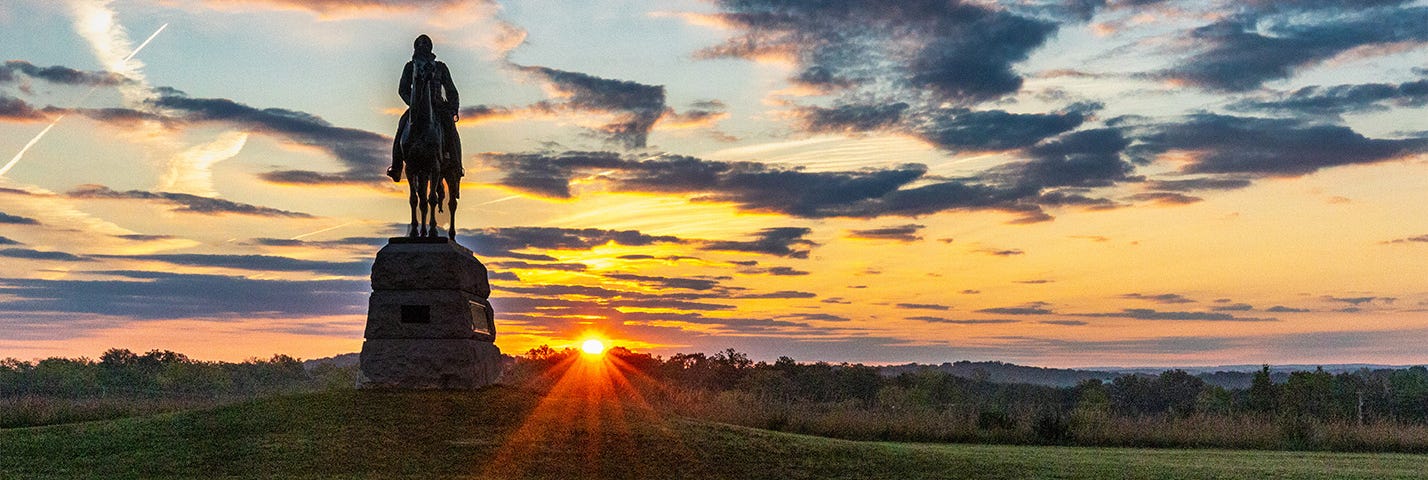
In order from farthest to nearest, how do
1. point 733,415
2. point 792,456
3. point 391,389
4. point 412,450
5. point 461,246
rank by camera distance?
point 733,415 < point 461,246 < point 391,389 < point 792,456 < point 412,450

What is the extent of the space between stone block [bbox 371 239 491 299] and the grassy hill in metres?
1.86

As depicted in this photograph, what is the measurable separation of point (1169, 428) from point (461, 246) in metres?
16.7

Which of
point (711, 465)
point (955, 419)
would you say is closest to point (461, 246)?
point (711, 465)

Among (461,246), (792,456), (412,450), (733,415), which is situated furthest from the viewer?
(733,415)

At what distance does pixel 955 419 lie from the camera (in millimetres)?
28219

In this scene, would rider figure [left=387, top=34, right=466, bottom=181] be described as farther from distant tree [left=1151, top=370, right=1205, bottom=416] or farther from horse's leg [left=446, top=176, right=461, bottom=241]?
distant tree [left=1151, top=370, right=1205, bottom=416]

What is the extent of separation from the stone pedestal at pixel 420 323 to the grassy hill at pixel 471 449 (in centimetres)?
57

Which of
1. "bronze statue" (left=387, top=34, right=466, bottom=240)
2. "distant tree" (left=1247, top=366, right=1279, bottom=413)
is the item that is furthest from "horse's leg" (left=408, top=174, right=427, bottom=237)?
"distant tree" (left=1247, top=366, right=1279, bottom=413)

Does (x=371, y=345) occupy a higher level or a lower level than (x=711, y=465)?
higher

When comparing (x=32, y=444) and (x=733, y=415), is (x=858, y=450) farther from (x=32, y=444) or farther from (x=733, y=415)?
(x=32, y=444)

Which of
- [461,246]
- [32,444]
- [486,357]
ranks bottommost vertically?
[32,444]

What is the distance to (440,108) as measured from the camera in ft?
69.8

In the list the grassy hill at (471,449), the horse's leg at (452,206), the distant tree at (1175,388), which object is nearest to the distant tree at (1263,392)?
the distant tree at (1175,388)

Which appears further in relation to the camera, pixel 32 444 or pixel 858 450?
pixel 858 450
